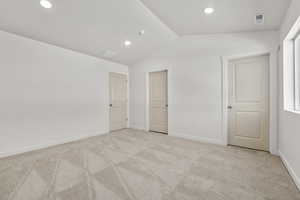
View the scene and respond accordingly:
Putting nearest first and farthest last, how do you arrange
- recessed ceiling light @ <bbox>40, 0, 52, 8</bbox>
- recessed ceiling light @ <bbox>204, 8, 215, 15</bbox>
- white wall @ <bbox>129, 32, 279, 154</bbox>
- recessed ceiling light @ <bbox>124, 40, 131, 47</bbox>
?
recessed ceiling light @ <bbox>40, 0, 52, 8</bbox>, recessed ceiling light @ <bbox>204, 8, 215, 15</bbox>, white wall @ <bbox>129, 32, 279, 154</bbox>, recessed ceiling light @ <bbox>124, 40, 131, 47</bbox>

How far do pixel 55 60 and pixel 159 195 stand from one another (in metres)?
3.52

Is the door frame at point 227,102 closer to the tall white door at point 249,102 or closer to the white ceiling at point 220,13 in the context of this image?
Result: the tall white door at point 249,102

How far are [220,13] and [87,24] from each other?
2514 millimetres

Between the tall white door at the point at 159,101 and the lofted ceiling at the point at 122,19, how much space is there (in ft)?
4.24

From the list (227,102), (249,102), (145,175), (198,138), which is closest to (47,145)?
(145,175)

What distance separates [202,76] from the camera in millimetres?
3465

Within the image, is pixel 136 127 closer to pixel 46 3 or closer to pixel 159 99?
pixel 159 99

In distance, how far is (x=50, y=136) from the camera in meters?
3.14

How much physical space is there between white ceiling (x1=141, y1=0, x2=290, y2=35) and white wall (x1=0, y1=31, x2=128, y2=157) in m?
2.44

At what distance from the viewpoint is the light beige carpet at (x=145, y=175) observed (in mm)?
1550

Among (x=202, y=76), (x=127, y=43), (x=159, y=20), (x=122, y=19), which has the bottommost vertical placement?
(x=202, y=76)

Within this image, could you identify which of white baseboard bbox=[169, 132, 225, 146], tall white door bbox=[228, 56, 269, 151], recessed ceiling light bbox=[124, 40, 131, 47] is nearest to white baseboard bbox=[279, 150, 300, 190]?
tall white door bbox=[228, 56, 269, 151]

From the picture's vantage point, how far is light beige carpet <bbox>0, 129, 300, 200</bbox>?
5.08 ft

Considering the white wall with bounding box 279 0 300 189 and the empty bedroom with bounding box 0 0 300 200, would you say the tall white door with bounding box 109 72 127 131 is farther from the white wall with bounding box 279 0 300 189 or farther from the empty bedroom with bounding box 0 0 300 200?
the white wall with bounding box 279 0 300 189
